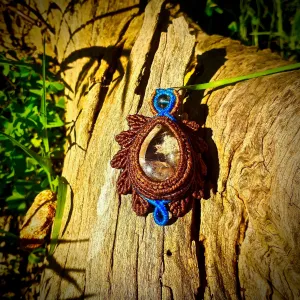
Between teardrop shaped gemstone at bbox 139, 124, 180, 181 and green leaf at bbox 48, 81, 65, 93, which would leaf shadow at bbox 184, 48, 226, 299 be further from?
green leaf at bbox 48, 81, 65, 93

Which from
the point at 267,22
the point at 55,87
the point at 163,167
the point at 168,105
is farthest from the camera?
the point at 267,22

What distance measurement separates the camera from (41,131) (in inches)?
105

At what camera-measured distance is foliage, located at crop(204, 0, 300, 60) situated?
9.70ft

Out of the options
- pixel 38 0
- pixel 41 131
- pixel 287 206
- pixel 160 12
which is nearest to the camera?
pixel 287 206

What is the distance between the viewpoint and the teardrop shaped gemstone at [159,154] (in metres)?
1.81

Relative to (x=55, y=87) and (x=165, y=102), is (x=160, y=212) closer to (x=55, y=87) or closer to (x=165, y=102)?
(x=165, y=102)

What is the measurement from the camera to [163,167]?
5.99 ft

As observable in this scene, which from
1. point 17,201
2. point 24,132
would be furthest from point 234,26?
point 17,201

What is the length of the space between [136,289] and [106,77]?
6.04 feet

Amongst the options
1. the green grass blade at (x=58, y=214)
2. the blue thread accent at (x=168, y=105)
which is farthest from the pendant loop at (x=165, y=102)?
the green grass blade at (x=58, y=214)

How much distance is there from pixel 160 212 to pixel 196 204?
0.29 metres

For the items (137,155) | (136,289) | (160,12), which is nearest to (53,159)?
(137,155)

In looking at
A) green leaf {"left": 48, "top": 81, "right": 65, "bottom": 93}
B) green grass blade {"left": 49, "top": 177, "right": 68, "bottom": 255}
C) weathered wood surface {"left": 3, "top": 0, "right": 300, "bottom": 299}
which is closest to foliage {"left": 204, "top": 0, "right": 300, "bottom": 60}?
weathered wood surface {"left": 3, "top": 0, "right": 300, "bottom": 299}

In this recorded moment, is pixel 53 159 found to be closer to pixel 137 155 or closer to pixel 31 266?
pixel 31 266
